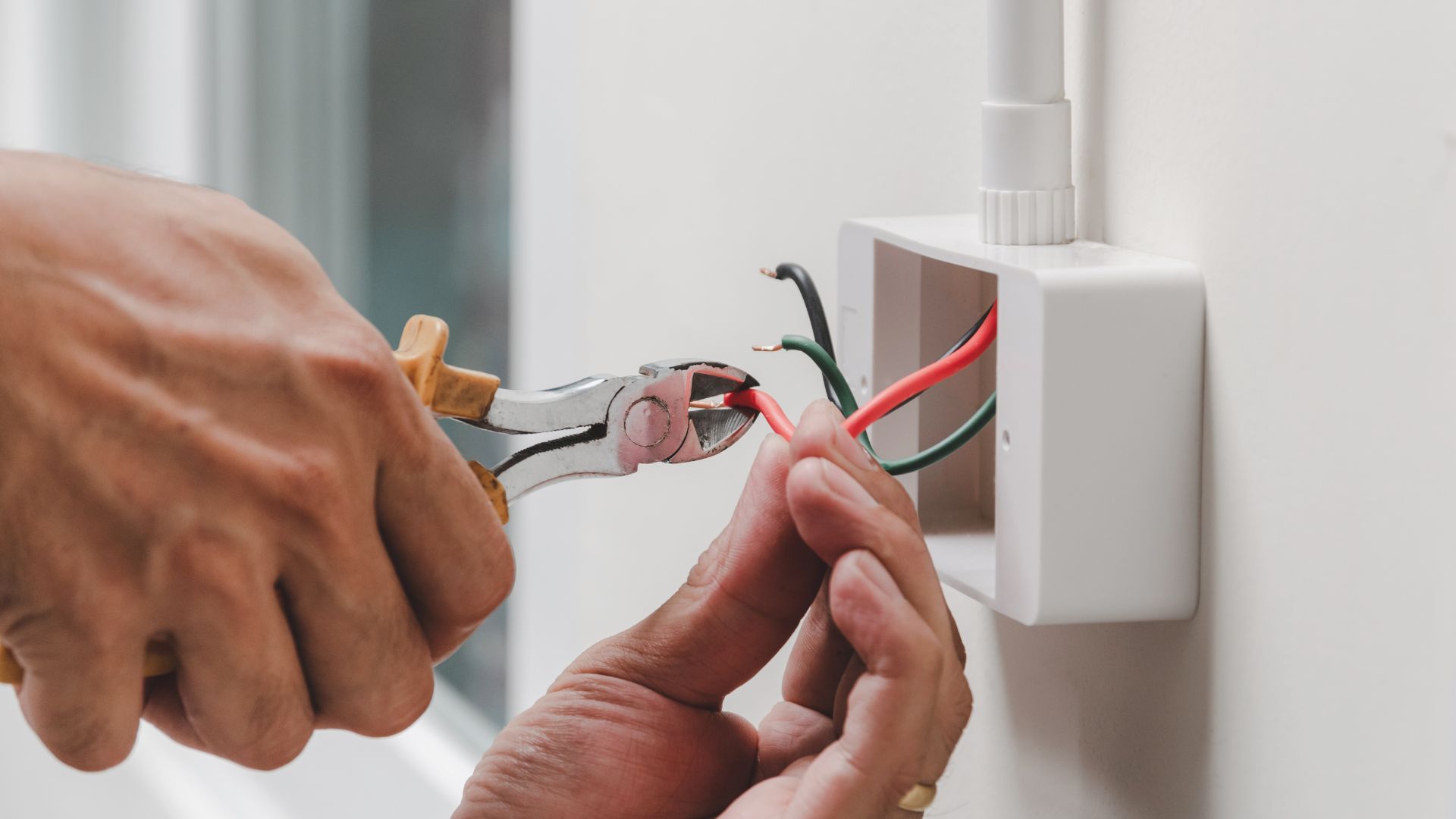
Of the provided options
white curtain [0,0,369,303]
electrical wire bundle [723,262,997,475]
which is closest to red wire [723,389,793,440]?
electrical wire bundle [723,262,997,475]

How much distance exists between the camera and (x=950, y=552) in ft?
1.49

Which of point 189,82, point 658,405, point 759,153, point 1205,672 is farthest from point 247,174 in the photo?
point 1205,672

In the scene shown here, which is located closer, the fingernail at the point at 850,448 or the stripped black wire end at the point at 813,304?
the fingernail at the point at 850,448

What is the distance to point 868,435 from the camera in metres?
0.48

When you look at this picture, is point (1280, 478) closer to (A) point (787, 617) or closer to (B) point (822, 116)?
(A) point (787, 617)

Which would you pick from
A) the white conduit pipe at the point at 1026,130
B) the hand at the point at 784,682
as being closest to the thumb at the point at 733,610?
the hand at the point at 784,682

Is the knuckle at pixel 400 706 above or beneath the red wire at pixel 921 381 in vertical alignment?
beneath

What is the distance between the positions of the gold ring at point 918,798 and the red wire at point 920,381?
4.4 inches

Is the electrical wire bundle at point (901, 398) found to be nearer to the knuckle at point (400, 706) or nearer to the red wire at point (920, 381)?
the red wire at point (920, 381)

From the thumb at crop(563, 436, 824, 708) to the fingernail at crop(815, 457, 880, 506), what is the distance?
0.14 feet

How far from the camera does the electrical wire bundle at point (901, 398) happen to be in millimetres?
421

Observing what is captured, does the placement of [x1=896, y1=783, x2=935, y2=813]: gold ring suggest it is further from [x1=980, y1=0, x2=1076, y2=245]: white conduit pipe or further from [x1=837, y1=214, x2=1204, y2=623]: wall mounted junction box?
[x1=980, y1=0, x2=1076, y2=245]: white conduit pipe

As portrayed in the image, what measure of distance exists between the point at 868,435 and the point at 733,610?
0.27 feet

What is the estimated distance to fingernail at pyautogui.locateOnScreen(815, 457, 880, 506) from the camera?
0.36 metres
